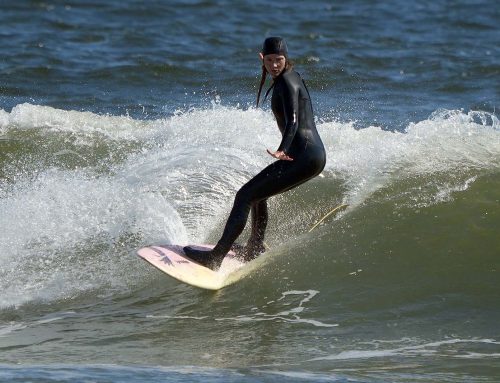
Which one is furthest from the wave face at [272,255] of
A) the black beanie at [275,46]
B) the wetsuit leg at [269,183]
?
the black beanie at [275,46]

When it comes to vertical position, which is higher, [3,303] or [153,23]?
[153,23]

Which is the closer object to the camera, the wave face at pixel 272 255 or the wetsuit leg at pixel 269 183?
the wave face at pixel 272 255

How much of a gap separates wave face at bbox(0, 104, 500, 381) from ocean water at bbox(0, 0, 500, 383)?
0.02m

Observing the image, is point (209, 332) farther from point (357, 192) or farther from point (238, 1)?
point (238, 1)

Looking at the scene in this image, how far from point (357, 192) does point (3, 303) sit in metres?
3.43

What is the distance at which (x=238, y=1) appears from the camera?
2366 centimetres

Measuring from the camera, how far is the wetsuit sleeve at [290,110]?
702cm

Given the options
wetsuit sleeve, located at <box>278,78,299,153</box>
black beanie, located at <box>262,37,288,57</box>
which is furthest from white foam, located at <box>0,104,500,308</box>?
black beanie, located at <box>262,37,288,57</box>

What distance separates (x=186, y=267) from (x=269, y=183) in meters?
0.86

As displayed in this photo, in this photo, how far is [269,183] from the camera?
23.8 ft

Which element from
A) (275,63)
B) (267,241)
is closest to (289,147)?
(275,63)

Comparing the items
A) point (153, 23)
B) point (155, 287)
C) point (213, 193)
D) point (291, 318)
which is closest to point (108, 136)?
point (213, 193)

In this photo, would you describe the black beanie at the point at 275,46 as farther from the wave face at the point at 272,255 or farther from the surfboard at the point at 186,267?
the wave face at the point at 272,255

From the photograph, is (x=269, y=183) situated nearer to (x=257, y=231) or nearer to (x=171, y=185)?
(x=257, y=231)
